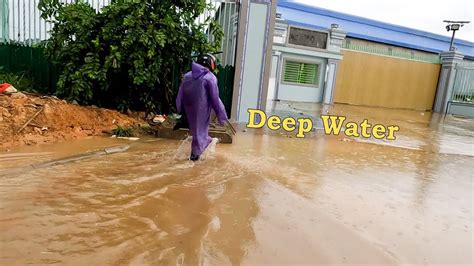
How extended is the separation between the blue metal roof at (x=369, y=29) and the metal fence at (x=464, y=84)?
4.23m

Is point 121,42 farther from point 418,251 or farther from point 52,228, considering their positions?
point 418,251

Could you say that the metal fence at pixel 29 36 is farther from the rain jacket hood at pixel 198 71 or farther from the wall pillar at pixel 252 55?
the rain jacket hood at pixel 198 71

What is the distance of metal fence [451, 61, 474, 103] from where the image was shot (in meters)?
20.0

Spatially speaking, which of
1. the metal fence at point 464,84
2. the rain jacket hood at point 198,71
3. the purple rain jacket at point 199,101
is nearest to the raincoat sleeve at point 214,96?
the purple rain jacket at point 199,101

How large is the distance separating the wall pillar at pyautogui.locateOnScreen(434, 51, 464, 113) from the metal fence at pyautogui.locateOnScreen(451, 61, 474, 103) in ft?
0.73

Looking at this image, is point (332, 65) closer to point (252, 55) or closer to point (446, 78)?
point (446, 78)

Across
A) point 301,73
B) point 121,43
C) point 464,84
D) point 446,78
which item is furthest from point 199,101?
point 446,78

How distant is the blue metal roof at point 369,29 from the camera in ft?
77.4

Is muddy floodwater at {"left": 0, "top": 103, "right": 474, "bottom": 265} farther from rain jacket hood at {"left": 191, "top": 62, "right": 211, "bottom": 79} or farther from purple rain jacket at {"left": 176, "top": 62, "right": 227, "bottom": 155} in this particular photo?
rain jacket hood at {"left": 191, "top": 62, "right": 211, "bottom": 79}

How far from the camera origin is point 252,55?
8648mm

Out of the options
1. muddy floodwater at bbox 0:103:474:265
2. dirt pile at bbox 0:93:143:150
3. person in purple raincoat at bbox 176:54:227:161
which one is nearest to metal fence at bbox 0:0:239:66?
dirt pile at bbox 0:93:143:150

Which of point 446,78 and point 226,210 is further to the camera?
point 446,78

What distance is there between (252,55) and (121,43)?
120 inches

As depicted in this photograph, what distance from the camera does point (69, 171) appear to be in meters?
4.19
